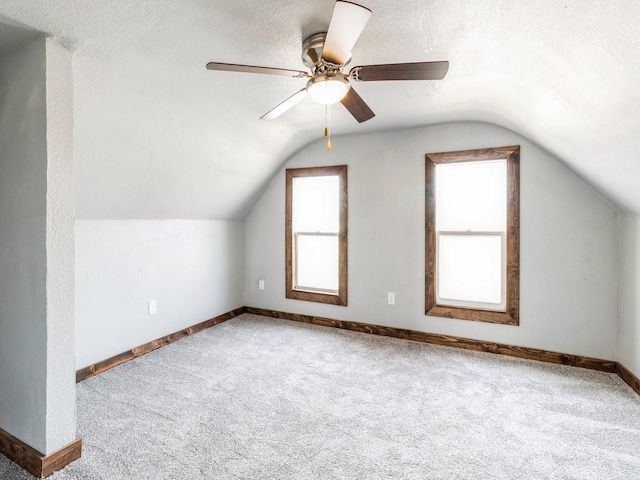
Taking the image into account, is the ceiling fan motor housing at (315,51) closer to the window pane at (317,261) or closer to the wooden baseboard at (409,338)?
the window pane at (317,261)

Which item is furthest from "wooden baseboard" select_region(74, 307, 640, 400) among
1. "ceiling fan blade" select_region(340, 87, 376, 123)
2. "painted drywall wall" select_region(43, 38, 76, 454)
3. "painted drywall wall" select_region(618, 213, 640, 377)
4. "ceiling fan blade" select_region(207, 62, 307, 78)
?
"ceiling fan blade" select_region(207, 62, 307, 78)

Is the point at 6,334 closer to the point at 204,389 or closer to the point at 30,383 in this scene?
the point at 30,383

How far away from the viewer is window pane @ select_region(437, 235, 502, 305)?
3.24m

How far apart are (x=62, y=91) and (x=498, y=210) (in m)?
3.38

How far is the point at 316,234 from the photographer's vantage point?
4.04m

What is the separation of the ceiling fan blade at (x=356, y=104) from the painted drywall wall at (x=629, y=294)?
2.16 meters

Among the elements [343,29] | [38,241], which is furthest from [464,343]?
[38,241]

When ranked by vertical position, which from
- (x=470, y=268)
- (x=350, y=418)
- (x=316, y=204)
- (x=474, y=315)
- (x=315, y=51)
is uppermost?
(x=315, y=51)

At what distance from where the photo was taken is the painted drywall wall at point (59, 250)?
1.61 metres

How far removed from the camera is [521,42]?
1683 mm

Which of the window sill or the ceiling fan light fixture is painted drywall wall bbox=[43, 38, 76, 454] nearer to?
the ceiling fan light fixture

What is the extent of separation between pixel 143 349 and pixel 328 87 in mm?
2780

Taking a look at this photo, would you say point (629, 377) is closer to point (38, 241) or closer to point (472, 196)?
point (472, 196)

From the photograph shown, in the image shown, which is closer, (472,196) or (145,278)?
(145,278)
